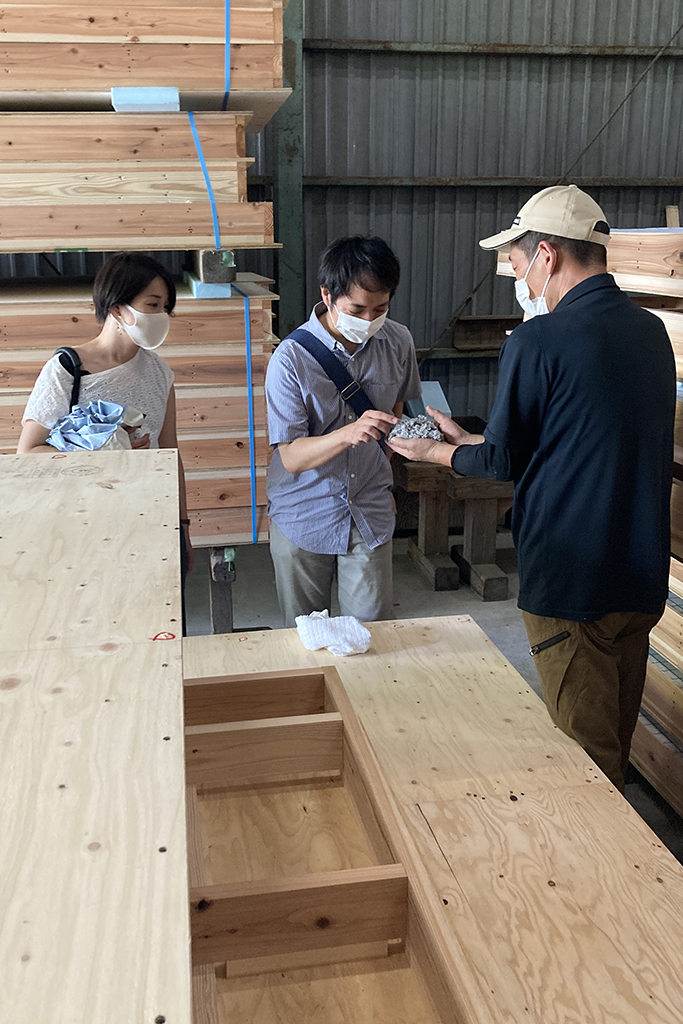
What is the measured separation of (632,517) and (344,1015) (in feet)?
5.25

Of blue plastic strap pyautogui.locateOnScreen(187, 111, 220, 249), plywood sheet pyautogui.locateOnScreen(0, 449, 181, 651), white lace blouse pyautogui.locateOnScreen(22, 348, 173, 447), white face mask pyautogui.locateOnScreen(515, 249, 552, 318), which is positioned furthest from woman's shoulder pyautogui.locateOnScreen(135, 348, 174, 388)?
white face mask pyautogui.locateOnScreen(515, 249, 552, 318)

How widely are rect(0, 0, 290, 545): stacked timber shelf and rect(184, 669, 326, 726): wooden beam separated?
234cm

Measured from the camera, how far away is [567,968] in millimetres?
1808

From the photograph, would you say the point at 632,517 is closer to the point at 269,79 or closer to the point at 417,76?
the point at 269,79

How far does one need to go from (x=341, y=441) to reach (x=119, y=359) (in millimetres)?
969

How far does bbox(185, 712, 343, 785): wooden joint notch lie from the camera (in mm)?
2607

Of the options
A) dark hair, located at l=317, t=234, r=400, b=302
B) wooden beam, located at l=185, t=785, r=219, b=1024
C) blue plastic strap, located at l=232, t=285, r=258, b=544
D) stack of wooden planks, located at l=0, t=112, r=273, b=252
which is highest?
stack of wooden planks, located at l=0, t=112, r=273, b=252

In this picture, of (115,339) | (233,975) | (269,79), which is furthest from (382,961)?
(269,79)

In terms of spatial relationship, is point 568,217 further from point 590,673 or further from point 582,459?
point 590,673

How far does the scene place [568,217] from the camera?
2.70 m

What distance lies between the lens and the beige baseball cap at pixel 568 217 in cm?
271

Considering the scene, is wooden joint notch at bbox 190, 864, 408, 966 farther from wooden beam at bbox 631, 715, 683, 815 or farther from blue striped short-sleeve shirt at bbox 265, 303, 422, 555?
wooden beam at bbox 631, 715, 683, 815

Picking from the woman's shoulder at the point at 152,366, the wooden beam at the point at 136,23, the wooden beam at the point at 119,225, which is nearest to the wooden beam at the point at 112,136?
the wooden beam at the point at 119,225

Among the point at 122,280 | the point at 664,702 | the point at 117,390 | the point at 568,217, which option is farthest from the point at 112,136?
the point at 664,702
